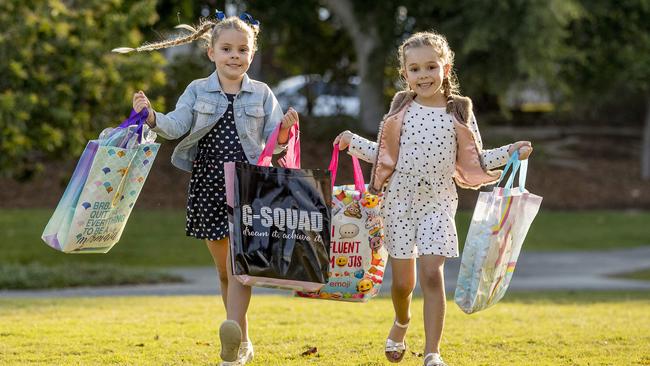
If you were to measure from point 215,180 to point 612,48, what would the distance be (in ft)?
59.0

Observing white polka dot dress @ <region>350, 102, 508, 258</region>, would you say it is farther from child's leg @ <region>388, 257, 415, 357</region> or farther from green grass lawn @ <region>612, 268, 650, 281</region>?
green grass lawn @ <region>612, 268, 650, 281</region>

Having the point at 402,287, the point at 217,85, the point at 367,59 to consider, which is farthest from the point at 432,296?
the point at 367,59

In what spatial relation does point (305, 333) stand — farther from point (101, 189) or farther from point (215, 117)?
point (101, 189)

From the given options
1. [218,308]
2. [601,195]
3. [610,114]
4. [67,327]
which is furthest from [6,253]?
[610,114]

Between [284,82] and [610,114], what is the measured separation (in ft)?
28.9

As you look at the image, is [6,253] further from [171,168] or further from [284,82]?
[284,82]

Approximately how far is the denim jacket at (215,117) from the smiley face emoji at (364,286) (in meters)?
0.82

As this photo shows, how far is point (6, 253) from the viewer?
602 inches

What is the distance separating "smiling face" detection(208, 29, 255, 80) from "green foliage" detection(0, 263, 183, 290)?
6.81m

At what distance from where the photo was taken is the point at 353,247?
5848 millimetres

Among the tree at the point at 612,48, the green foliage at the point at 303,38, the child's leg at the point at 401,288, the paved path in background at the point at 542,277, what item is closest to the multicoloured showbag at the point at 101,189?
the child's leg at the point at 401,288

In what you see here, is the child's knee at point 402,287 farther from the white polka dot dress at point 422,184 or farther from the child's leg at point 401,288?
the white polka dot dress at point 422,184

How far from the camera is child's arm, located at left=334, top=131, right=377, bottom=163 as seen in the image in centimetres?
580

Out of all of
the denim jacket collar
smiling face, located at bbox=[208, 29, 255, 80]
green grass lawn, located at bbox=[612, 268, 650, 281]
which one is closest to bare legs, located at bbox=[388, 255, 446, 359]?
the denim jacket collar
